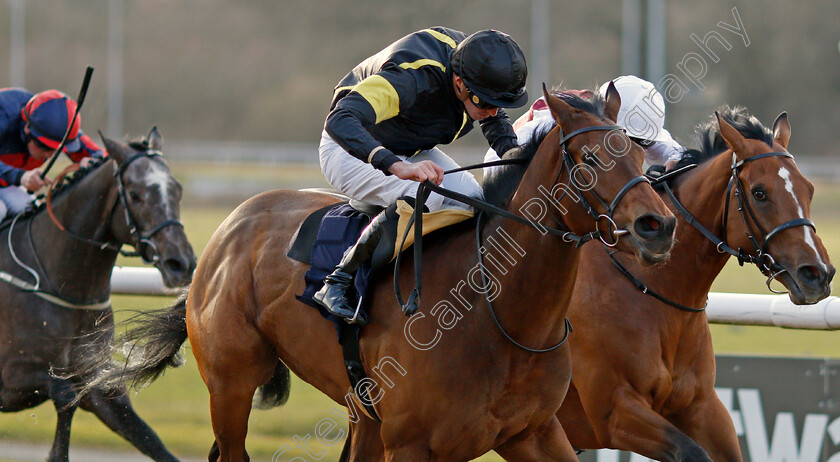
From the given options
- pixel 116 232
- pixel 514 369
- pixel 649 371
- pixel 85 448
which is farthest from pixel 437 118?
Result: pixel 85 448

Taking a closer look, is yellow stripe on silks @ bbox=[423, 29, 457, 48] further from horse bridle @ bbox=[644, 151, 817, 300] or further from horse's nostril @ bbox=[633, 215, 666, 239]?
horse's nostril @ bbox=[633, 215, 666, 239]

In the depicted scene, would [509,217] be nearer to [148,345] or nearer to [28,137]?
[148,345]

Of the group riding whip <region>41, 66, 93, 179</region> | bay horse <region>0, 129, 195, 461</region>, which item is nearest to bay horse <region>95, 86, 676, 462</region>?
bay horse <region>0, 129, 195, 461</region>

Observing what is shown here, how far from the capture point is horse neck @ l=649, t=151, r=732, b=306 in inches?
149

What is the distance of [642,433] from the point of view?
3.68m

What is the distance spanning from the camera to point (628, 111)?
4.27 metres

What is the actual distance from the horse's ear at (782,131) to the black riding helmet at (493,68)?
3.77 ft

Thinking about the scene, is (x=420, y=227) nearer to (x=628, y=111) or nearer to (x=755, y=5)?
(x=628, y=111)

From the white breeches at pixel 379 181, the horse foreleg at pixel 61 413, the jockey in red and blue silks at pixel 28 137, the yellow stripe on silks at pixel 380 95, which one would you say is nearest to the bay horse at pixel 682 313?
the white breeches at pixel 379 181

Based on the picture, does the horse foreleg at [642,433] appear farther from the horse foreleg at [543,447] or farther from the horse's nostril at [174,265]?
the horse's nostril at [174,265]

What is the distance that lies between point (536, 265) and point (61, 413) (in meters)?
2.87

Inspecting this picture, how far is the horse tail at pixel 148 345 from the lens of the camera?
14.7 feet

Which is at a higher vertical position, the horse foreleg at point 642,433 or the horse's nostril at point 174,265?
the horse's nostril at point 174,265

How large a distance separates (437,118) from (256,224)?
1007mm
